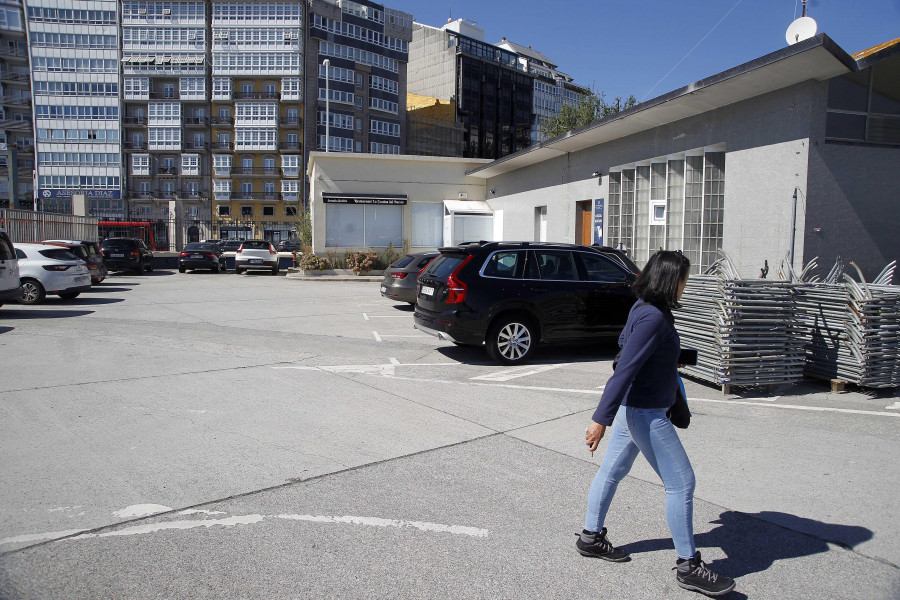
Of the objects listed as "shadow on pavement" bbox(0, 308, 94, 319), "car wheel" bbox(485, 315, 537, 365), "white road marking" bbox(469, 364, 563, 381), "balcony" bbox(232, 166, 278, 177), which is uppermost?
"balcony" bbox(232, 166, 278, 177)

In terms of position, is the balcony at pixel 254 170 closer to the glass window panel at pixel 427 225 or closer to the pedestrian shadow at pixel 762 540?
the glass window panel at pixel 427 225

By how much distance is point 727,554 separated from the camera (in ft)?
12.1

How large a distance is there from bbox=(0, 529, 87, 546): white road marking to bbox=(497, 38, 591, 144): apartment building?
97775 millimetres

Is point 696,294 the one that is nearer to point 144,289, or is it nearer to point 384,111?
point 144,289

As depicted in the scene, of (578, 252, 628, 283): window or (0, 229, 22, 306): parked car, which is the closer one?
(578, 252, 628, 283): window

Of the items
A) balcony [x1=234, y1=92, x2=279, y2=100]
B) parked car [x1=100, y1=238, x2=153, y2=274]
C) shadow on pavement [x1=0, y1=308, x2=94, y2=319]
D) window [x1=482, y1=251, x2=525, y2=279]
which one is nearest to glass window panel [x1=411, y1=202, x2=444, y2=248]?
parked car [x1=100, y1=238, x2=153, y2=274]

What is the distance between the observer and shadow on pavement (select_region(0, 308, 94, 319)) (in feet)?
45.2

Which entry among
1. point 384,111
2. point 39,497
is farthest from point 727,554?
point 384,111

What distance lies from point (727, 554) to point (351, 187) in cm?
2599

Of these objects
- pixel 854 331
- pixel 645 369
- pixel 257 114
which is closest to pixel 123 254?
pixel 854 331

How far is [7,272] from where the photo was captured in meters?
13.1

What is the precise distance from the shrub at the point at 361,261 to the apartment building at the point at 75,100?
60110mm

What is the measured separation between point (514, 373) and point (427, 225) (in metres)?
21.2

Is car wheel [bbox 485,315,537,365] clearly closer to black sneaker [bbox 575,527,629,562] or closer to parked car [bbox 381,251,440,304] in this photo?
black sneaker [bbox 575,527,629,562]
